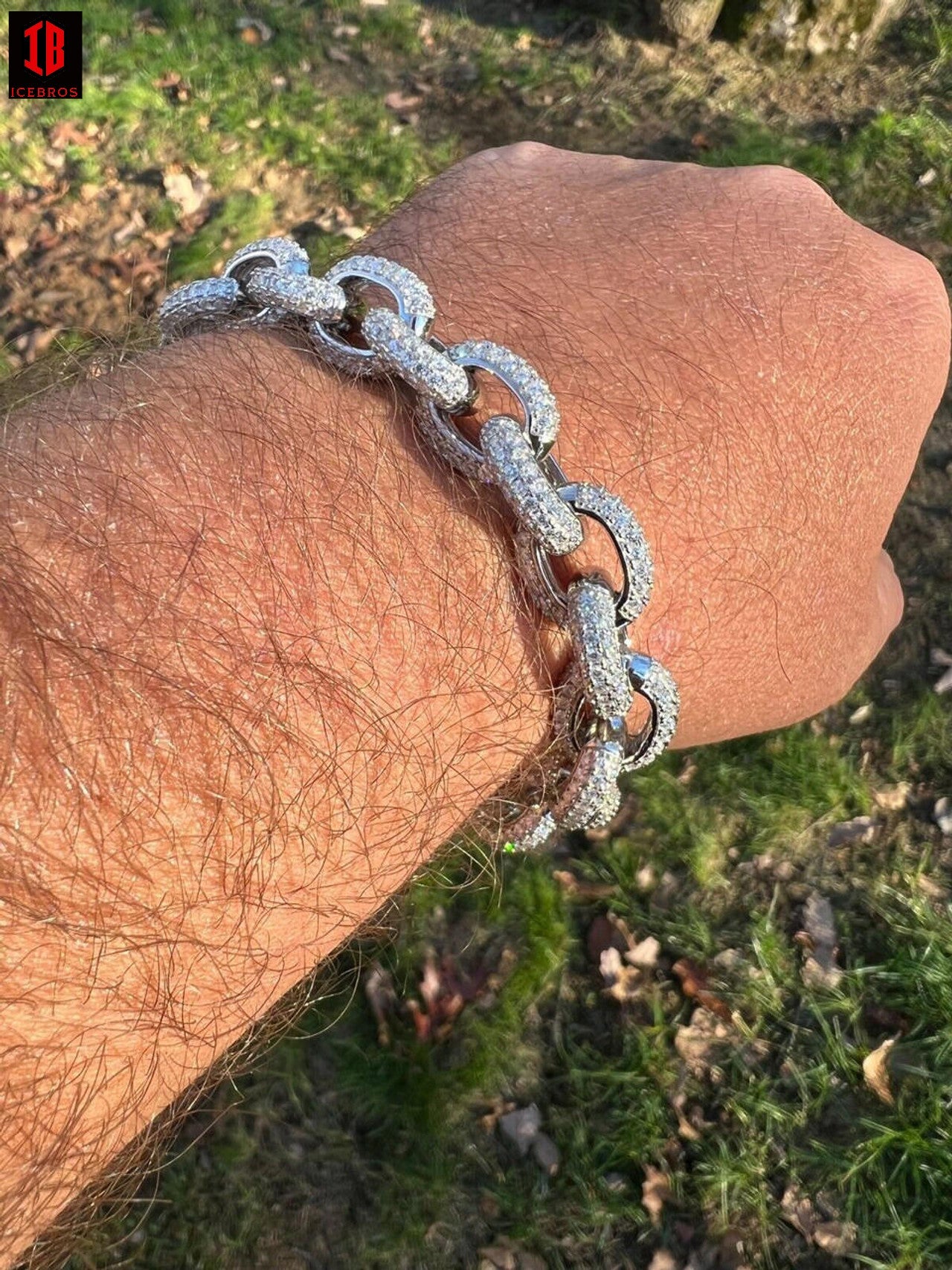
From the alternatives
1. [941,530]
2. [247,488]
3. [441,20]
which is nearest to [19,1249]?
[247,488]

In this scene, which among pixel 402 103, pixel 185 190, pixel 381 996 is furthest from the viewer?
pixel 402 103

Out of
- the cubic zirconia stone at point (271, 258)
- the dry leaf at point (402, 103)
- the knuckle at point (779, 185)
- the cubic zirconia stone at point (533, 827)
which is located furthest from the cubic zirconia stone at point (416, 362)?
the dry leaf at point (402, 103)

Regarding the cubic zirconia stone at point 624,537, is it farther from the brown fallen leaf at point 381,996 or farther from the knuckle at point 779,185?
the brown fallen leaf at point 381,996

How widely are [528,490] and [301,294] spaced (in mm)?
571

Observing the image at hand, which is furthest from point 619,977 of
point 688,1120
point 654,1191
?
point 654,1191

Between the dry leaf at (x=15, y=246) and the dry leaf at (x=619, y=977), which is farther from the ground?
the dry leaf at (x=15, y=246)

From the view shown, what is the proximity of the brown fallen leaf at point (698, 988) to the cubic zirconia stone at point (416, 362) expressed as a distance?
207cm

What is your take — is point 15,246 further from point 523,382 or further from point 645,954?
point 645,954

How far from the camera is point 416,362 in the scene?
165 centimetres

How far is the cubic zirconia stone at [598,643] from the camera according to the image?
64.2 inches

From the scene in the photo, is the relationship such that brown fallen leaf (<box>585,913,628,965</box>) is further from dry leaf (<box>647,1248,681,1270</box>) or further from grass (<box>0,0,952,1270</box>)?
dry leaf (<box>647,1248,681,1270</box>)

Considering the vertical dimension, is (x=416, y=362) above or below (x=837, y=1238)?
above

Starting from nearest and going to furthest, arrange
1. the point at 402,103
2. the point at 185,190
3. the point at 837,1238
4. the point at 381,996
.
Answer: the point at 837,1238 < the point at 381,996 < the point at 185,190 < the point at 402,103

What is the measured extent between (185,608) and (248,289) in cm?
71
